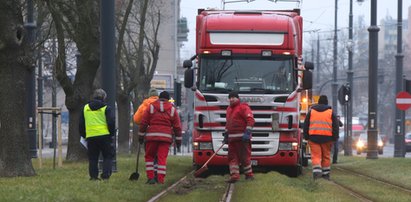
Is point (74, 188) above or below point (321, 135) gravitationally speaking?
below

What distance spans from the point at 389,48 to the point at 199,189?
5648 inches

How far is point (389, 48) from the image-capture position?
504ft

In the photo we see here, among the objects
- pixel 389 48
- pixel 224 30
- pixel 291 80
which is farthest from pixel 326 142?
pixel 389 48

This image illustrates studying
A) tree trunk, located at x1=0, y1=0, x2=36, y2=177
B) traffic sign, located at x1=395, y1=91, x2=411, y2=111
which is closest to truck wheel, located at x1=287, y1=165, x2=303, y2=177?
tree trunk, located at x1=0, y1=0, x2=36, y2=177

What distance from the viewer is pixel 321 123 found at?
1720cm

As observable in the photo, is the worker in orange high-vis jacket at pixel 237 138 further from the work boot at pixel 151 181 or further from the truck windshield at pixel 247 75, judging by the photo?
the truck windshield at pixel 247 75

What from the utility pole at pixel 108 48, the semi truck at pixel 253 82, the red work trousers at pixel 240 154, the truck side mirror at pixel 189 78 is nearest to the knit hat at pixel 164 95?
the red work trousers at pixel 240 154

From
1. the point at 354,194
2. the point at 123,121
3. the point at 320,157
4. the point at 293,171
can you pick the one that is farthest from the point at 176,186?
the point at 123,121

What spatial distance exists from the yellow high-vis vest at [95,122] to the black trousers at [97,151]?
99 mm

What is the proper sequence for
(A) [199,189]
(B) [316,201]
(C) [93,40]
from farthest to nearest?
(C) [93,40] → (A) [199,189] → (B) [316,201]

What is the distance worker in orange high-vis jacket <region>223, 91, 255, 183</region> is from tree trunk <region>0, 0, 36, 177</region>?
153 inches

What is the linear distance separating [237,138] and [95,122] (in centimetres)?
281

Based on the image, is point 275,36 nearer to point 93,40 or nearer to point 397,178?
point 397,178

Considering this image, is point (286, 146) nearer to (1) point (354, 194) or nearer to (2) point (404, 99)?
(1) point (354, 194)
